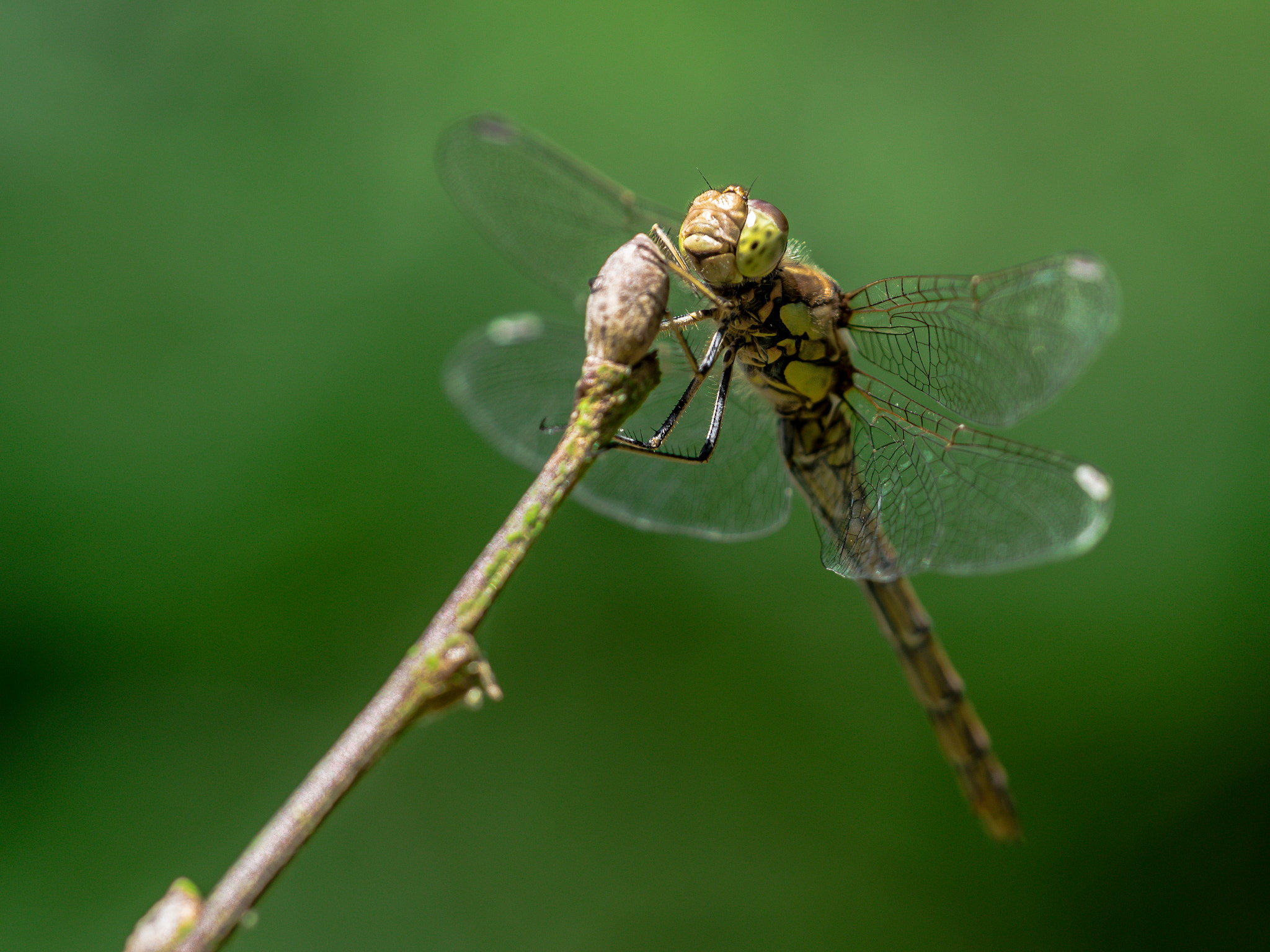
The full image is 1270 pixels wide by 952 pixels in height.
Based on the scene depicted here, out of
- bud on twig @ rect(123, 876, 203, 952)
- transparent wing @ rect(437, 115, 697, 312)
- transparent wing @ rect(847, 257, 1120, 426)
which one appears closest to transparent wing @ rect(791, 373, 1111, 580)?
transparent wing @ rect(847, 257, 1120, 426)

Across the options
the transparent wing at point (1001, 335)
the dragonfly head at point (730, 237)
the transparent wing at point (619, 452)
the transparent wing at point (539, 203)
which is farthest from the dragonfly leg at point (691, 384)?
the transparent wing at point (539, 203)

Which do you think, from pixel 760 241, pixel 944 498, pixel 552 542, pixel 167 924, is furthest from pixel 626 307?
pixel 552 542

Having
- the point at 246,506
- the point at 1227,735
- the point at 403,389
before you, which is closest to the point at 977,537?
the point at 1227,735

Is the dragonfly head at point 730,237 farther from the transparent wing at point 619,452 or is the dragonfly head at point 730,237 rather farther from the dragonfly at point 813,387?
the transparent wing at point 619,452

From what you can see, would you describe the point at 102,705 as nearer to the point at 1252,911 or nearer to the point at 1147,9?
the point at 1252,911

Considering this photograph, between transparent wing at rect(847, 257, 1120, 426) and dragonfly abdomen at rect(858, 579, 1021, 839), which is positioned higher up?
transparent wing at rect(847, 257, 1120, 426)

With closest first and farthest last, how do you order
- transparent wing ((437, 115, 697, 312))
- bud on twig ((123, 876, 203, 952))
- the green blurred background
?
bud on twig ((123, 876, 203, 952)) < transparent wing ((437, 115, 697, 312)) < the green blurred background

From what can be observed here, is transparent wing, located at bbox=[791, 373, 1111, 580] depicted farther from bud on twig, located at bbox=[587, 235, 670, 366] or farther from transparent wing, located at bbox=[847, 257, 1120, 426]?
bud on twig, located at bbox=[587, 235, 670, 366]
